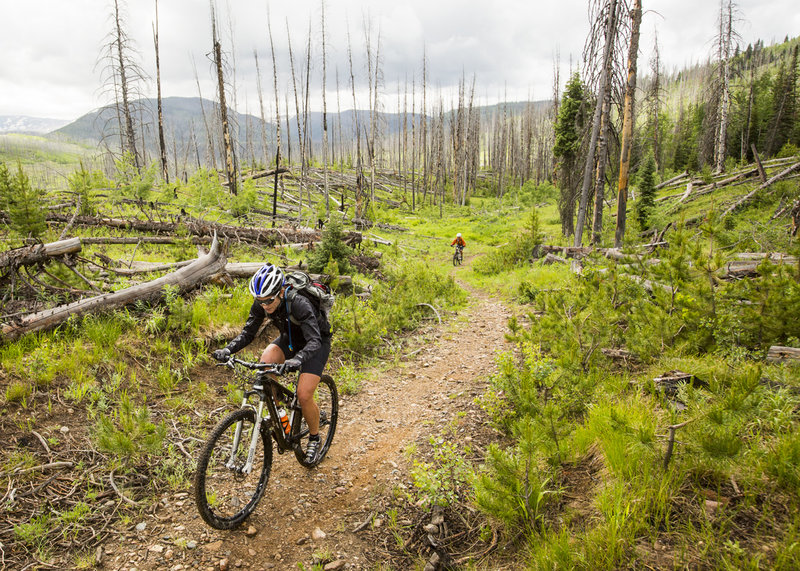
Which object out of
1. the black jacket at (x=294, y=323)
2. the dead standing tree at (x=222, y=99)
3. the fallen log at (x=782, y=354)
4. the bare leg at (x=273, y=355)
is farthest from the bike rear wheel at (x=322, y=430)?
the dead standing tree at (x=222, y=99)

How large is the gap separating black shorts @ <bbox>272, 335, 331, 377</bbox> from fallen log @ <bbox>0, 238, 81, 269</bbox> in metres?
4.70

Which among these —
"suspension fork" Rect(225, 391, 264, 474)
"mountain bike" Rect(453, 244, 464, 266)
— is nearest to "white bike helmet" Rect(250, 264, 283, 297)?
"suspension fork" Rect(225, 391, 264, 474)

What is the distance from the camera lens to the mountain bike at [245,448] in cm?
346

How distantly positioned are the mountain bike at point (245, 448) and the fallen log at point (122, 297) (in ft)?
11.7

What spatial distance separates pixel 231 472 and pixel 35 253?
526 centimetres

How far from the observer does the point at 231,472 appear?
12.7 feet

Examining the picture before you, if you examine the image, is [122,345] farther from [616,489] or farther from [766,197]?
[766,197]

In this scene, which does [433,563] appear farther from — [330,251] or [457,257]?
[457,257]

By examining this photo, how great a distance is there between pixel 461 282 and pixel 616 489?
40.8 ft

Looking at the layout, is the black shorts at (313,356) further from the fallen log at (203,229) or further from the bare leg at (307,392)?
the fallen log at (203,229)

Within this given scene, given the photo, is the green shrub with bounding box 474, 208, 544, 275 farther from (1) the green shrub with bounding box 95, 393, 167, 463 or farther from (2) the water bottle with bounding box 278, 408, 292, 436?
Result: (1) the green shrub with bounding box 95, 393, 167, 463

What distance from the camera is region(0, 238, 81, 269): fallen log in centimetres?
591

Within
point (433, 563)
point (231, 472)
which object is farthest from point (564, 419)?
point (231, 472)

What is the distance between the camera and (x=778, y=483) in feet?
8.16
